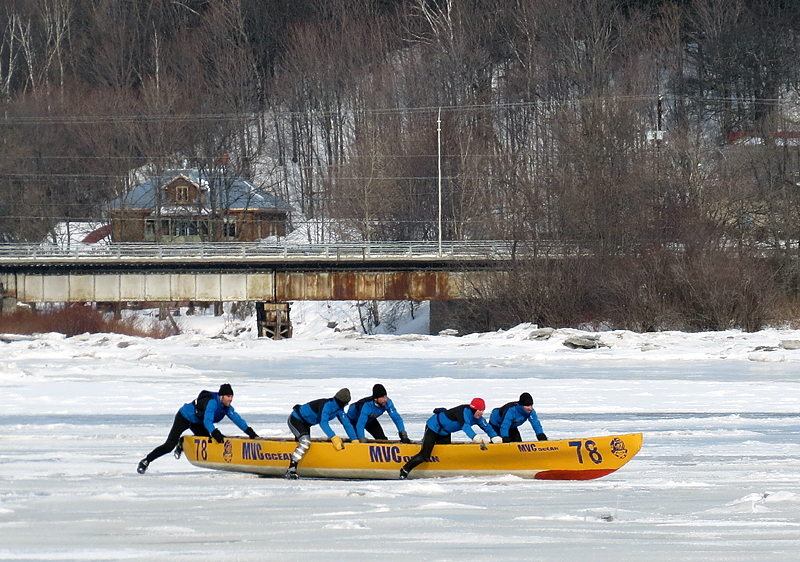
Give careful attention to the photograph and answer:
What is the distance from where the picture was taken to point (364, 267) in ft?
150

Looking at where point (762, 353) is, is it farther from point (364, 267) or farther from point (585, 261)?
point (364, 267)

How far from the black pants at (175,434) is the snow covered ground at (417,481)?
0.81ft

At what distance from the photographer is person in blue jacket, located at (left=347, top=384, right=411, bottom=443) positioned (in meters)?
12.9

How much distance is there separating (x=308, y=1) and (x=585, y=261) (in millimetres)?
52477

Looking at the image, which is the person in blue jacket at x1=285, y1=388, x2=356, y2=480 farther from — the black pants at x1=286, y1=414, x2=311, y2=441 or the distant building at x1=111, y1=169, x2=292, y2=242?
the distant building at x1=111, y1=169, x2=292, y2=242

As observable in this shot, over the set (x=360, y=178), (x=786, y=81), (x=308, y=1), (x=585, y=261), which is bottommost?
(x=585, y=261)

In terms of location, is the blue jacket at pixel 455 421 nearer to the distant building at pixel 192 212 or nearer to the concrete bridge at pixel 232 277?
the concrete bridge at pixel 232 277

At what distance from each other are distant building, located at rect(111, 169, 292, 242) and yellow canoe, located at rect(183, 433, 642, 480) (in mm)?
53348

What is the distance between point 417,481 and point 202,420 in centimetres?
287

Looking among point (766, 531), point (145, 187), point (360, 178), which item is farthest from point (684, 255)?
point (145, 187)

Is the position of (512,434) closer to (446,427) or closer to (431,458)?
(446,427)

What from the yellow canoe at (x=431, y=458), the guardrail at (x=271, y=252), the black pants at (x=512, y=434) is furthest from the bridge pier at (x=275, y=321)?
the black pants at (x=512, y=434)

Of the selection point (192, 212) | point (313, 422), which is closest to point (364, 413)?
point (313, 422)

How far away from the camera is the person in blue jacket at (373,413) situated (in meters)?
12.9
